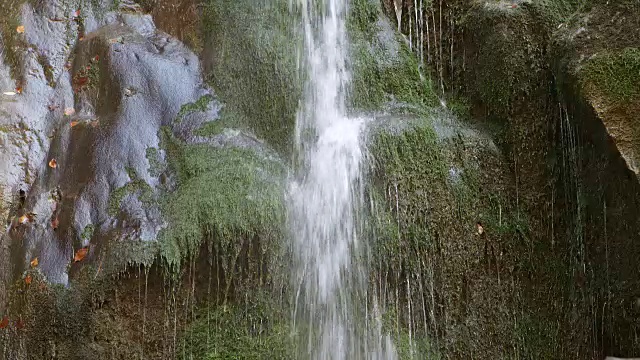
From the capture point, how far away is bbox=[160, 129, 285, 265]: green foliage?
3.87m

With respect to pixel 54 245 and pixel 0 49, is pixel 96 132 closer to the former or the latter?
pixel 54 245

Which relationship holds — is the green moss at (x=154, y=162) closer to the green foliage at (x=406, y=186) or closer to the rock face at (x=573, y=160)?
the green foliage at (x=406, y=186)

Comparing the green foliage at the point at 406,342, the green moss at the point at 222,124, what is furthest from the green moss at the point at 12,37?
the green foliage at the point at 406,342

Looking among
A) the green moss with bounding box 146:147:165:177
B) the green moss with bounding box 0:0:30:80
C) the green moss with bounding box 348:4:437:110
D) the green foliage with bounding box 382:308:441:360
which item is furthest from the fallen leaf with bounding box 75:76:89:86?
the green foliage with bounding box 382:308:441:360

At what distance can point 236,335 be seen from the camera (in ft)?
12.9

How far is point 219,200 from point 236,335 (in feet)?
2.76

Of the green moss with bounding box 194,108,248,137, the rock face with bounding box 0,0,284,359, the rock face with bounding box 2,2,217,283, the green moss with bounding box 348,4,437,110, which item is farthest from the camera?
the green moss with bounding box 348,4,437,110

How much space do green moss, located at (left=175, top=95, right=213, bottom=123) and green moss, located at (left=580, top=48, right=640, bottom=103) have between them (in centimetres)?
264

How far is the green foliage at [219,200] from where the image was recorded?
3871 mm

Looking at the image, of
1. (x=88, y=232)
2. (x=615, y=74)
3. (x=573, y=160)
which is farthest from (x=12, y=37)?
(x=615, y=74)

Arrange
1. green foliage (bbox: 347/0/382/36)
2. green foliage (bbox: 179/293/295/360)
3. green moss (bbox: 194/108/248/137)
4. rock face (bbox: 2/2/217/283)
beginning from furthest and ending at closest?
green foliage (bbox: 347/0/382/36), green moss (bbox: 194/108/248/137), rock face (bbox: 2/2/217/283), green foliage (bbox: 179/293/295/360)

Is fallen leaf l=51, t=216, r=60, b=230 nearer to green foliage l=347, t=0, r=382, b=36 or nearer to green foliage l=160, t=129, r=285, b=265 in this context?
green foliage l=160, t=129, r=285, b=265

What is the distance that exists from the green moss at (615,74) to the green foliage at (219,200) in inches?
83.4

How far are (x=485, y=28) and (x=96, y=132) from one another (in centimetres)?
300
